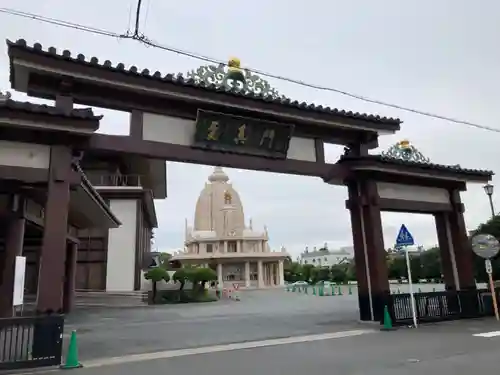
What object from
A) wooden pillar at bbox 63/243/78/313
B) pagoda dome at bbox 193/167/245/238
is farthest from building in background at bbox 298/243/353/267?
wooden pillar at bbox 63/243/78/313

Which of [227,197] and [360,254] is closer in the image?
[360,254]

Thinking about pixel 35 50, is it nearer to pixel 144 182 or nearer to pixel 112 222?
pixel 112 222

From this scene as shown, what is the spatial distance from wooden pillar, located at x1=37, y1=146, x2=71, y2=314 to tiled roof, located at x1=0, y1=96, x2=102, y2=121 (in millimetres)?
699

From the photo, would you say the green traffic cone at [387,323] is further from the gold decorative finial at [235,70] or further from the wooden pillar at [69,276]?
the wooden pillar at [69,276]

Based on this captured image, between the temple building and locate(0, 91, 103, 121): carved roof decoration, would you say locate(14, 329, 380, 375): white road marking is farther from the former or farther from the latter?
the temple building

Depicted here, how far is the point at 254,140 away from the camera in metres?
10.9

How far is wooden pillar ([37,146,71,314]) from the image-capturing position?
7.66 m

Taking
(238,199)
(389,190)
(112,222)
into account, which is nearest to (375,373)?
(389,190)

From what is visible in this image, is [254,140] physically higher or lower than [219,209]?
lower

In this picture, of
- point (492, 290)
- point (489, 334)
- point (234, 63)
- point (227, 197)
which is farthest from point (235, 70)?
point (227, 197)

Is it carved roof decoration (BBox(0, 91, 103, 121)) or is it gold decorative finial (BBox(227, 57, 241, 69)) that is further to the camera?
gold decorative finial (BBox(227, 57, 241, 69))

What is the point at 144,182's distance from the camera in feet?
108

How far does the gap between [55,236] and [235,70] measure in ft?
19.3

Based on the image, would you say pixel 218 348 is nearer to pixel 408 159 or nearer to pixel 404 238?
pixel 404 238
